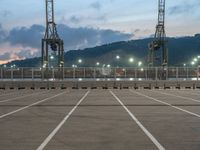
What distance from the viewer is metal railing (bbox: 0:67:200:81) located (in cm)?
5694

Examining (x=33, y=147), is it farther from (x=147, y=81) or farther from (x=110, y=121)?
(x=147, y=81)

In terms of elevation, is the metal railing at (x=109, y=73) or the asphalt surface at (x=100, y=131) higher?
the metal railing at (x=109, y=73)

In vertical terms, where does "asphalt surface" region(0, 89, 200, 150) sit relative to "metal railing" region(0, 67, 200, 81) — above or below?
below

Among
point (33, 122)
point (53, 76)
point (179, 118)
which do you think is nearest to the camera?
point (33, 122)

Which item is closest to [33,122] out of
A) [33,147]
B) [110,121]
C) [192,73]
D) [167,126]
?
[110,121]

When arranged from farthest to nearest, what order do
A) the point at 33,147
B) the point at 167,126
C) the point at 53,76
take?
the point at 53,76, the point at 167,126, the point at 33,147

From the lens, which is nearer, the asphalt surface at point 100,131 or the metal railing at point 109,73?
the asphalt surface at point 100,131

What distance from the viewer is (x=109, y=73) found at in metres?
58.9

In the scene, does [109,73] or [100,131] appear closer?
[100,131]

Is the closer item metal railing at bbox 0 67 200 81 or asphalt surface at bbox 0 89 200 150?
asphalt surface at bbox 0 89 200 150

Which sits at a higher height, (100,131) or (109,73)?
(109,73)

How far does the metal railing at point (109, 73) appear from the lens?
56.9 m

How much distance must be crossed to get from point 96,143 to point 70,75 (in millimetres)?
47563

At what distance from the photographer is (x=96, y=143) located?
10516mm
